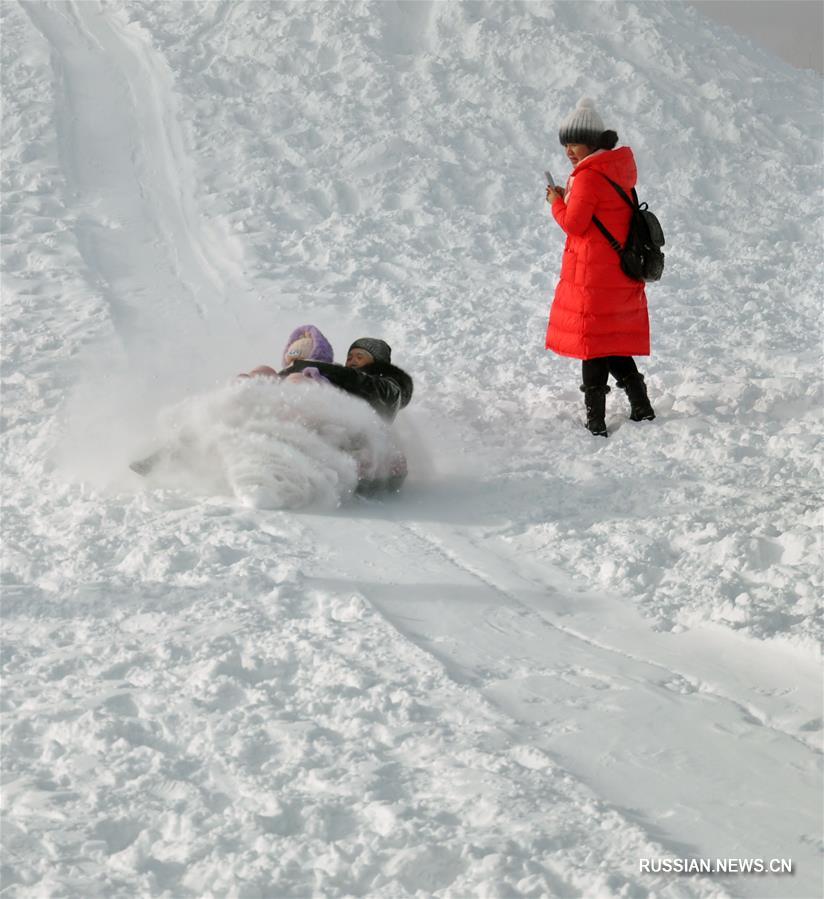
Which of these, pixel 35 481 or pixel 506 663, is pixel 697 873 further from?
pixel 35 481

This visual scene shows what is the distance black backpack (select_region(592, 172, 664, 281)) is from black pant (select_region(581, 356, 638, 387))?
0.47m

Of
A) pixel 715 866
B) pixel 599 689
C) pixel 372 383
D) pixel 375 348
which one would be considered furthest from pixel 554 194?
pixel 715 866

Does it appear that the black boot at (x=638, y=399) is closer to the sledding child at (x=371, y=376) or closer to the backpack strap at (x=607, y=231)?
the backpack strap at (x=607, y=231)

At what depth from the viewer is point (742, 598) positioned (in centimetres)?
388

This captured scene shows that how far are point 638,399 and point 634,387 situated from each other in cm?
7

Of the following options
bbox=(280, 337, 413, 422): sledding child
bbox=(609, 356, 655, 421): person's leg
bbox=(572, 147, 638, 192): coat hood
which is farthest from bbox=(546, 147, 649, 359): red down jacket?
bbox=(280, 337, 413, 422): sledding child

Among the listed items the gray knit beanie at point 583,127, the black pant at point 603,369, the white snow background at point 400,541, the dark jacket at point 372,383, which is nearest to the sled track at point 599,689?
the white snow background at point 400,541

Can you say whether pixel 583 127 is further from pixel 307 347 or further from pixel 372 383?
pixel 307 347

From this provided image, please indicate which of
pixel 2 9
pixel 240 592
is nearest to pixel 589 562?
pixel 240 592

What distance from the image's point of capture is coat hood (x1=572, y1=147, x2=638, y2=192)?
5723mm

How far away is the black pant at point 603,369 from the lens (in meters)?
5.99

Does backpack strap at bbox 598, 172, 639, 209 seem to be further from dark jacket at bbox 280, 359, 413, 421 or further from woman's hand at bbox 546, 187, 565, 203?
dark jacket at bbox 280, 359, 413, 421

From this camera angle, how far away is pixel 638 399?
19.9 feet

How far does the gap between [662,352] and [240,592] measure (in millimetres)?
4386
